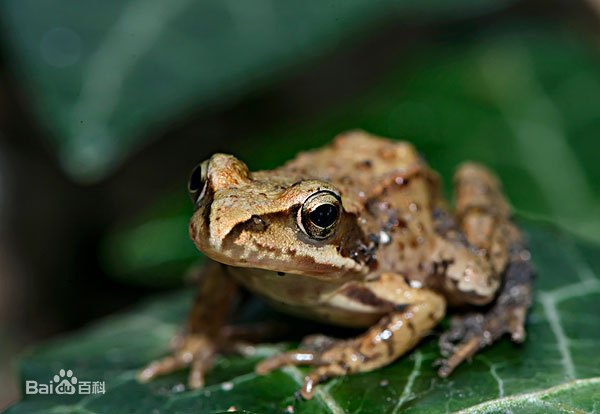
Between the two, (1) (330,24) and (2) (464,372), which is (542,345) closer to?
(2) (464,372)

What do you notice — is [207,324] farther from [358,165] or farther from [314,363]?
[358,165]

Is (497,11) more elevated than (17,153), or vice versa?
(497,11)

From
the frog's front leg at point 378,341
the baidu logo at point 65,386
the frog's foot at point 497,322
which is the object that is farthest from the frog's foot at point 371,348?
the baidu logo at point 65,386

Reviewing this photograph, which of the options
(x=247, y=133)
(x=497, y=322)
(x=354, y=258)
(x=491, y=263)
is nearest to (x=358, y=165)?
(x=354, y=258)

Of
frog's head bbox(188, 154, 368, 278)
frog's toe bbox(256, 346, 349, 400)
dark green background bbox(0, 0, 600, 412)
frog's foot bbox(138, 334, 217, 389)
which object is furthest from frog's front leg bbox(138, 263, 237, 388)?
frog's head bbox(188, 154, 368, 278)

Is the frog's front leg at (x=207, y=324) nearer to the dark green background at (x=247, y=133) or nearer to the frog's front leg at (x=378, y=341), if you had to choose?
the dark green background at (x=247, y=133)

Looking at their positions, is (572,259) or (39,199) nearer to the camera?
(572,259)

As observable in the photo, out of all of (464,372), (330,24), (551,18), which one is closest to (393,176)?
(464,372)
